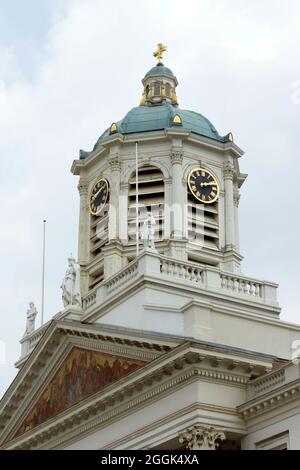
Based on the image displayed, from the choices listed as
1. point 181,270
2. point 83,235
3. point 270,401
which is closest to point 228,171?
point 83,235

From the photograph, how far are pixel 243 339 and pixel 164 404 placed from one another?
414 cm

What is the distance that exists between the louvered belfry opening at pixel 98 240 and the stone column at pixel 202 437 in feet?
55.0

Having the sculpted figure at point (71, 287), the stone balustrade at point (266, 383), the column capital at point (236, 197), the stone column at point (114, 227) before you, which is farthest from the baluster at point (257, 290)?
the column capital at point (236, 197)

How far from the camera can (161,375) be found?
35.1 m

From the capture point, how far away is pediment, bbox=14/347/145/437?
37594mm

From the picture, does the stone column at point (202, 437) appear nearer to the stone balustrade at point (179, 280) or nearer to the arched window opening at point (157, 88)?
the stone balustrade at point (179, 280)

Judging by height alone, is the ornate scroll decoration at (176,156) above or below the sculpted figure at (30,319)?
above

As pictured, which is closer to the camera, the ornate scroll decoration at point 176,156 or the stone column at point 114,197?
the stone column at point 114,197

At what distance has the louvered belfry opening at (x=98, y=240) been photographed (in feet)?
165

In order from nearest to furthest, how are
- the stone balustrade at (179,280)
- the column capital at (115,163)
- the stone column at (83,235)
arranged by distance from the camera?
1. the stone balustrade at (179,280)
2. the stone column at (83,235)
3. the column capital at (115,163)

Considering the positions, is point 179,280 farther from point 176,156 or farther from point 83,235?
point 83,235

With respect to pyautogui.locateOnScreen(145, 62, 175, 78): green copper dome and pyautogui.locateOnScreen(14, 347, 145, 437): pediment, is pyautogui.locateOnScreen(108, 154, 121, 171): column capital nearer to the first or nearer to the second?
pyautogui.locateOnScreen(145, 62, 175, 78): green copper dome
